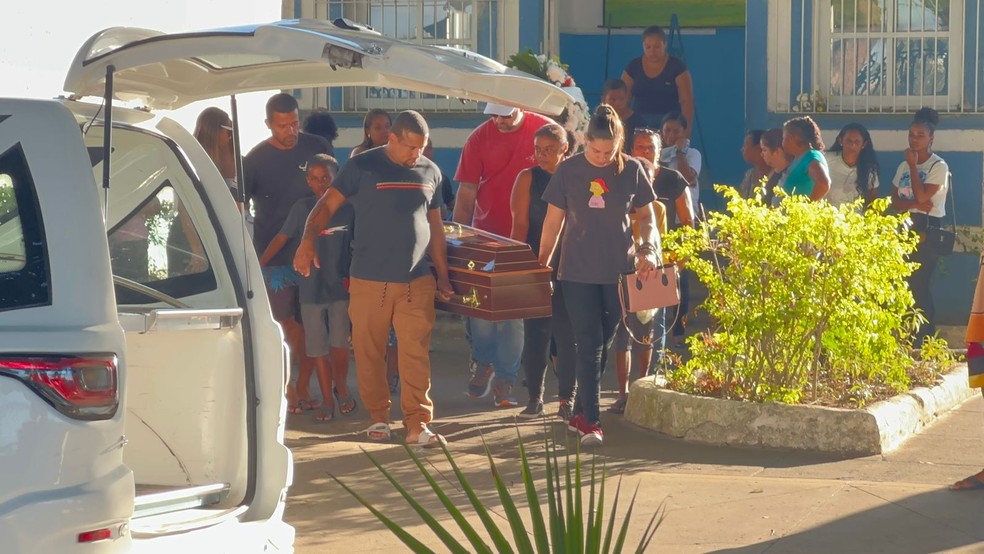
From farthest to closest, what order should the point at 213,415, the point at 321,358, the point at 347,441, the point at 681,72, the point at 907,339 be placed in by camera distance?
the point at 681,72 < the point at 907,339 < the point at 321,358 < the point at 347,441 < the point at 213,415

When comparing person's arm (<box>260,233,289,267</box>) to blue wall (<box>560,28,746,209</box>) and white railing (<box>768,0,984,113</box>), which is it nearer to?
white railing (<box>768,0,984,113</box>)

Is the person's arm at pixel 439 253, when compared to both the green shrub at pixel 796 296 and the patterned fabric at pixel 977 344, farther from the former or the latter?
the patterned fabric at pixel 977 344

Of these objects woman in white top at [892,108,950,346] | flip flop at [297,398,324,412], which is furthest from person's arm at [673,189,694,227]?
woman in white top at [892,108,950,346]

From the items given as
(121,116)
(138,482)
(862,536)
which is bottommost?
(862,536)

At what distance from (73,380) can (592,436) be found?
15.2 ft

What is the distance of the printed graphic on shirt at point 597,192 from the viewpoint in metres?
7.89

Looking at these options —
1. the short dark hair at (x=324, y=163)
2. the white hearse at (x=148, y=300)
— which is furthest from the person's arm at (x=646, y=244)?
the white hearse at (x=148, y=300)

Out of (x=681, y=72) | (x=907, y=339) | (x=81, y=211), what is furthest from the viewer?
(x=681, y=72)

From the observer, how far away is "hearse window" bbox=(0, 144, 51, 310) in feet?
11.9

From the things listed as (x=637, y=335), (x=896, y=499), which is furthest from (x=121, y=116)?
(x=637, y=335)

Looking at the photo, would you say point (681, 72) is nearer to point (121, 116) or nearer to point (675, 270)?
point (675, 270)

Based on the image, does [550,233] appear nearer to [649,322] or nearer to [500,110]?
[649,322]

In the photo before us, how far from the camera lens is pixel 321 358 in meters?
8.77

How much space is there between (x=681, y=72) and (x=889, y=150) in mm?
1917
